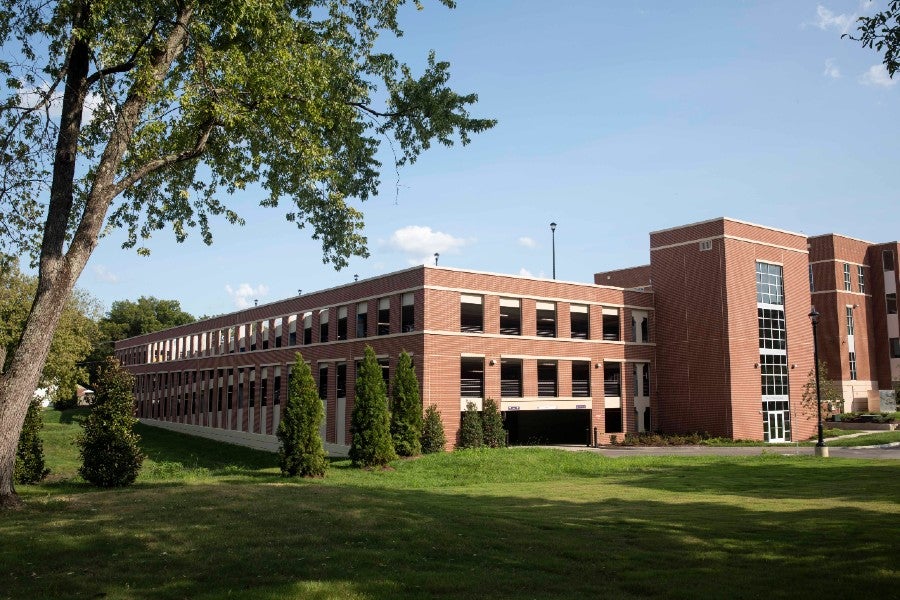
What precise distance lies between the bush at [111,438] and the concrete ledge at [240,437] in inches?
788

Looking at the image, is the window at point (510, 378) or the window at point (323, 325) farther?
the window at point (323, 325)

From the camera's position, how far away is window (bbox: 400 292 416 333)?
3797cm

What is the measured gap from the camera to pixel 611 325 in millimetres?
46562

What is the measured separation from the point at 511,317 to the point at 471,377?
427 cm

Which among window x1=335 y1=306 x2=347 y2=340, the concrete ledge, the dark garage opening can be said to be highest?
window x1=335 y1=306 x2=347 y2=340

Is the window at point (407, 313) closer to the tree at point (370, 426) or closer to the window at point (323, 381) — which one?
the window at point (323, 381)

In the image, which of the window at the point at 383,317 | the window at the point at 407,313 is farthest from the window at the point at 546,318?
the window at the point at 383,317

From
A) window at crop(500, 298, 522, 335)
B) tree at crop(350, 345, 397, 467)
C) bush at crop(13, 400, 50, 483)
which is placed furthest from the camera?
window at crop(500, 298, 522, 335)

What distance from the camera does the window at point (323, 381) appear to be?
43688mm

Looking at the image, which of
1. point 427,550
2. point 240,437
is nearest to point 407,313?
point 240,437

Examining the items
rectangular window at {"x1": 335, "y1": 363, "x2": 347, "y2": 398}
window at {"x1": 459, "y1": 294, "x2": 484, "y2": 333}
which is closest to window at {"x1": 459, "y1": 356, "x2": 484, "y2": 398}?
window at {"x1": 459, "y1": 294, "x2": 484, "y2": 333}

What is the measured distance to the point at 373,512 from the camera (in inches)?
516

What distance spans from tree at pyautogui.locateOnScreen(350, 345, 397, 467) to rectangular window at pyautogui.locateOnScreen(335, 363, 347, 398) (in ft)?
44.1

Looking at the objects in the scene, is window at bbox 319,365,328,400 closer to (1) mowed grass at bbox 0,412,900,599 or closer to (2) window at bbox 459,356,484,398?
(2) window at bbox 459,356,484,398
